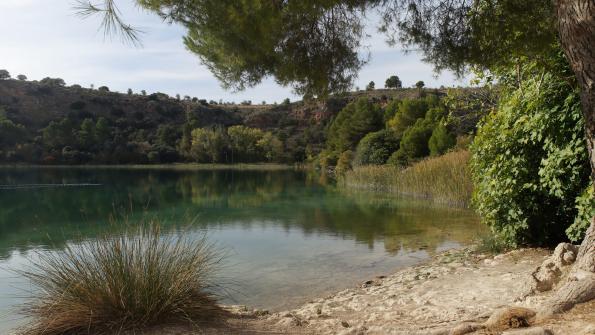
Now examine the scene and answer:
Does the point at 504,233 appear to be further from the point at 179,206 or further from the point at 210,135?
the point at 210,135

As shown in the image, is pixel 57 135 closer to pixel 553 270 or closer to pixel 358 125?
pixel 358 125

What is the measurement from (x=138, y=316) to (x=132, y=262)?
17.3 inches

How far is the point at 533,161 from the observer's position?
6133 millimetres

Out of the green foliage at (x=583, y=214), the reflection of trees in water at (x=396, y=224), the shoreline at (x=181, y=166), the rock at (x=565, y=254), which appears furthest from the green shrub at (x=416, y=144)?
the shoreline at (x=181, y=166)

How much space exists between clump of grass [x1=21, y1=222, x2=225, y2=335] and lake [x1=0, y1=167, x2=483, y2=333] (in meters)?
0.32

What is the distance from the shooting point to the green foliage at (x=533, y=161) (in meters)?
5.38

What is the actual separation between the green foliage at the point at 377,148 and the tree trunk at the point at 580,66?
24.3 metres

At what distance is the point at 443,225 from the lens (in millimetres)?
12094

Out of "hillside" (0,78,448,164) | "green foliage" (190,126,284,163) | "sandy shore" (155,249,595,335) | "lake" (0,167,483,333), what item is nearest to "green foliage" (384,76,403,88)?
"hillside" (0,78,448,164)

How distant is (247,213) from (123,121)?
51.9 m

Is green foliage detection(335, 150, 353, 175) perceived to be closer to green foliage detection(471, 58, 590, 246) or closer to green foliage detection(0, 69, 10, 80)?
green foliage detection(471, 58, 590, 246)

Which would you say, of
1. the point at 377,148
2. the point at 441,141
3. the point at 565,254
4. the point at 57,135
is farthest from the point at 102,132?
the point at 565,254

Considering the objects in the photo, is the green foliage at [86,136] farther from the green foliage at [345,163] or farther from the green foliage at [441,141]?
the green foliage at [441,141]

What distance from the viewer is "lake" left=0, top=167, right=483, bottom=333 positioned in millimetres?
7355
